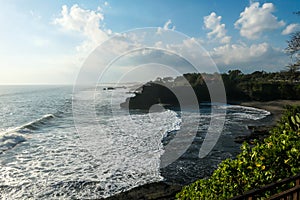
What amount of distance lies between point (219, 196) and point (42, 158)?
13541mm

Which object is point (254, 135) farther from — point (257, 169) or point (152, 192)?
point (257, 169)

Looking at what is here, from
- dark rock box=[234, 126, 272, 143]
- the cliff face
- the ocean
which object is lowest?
the ocean

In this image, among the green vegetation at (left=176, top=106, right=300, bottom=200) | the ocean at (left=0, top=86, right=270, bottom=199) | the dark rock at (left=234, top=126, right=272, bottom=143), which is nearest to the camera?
the green vegetation at (left=176, top=106, right=300, bottom=200)

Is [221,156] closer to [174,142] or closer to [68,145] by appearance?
[174,142]

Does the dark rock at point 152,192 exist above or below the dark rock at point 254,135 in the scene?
below

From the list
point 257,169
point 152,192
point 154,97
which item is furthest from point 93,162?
point 154,97

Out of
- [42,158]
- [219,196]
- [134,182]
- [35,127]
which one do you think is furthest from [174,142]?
[35,127]

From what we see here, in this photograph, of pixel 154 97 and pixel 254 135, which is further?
pixel 154 97

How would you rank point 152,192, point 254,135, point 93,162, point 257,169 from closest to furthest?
point 257,169
point 152,192
point 93,162
point 254,135

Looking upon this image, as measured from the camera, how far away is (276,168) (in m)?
4.20

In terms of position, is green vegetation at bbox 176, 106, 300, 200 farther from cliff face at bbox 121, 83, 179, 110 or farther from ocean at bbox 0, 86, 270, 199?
cliff face at bbox 121, 83, 179, 110

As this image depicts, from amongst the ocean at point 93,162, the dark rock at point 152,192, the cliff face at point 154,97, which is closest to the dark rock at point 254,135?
the ocean at point 93,162

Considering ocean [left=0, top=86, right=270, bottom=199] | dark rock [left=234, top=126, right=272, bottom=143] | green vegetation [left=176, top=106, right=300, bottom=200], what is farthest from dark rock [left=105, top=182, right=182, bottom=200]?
dark rock [left=234, top=126, right=272, bottom=143]

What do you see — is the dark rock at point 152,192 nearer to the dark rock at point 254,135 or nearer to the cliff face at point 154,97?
the dark rock at point 254,135
